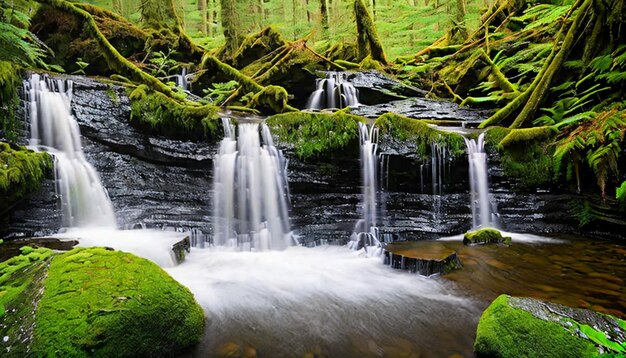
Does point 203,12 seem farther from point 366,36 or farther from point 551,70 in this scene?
point 551,70

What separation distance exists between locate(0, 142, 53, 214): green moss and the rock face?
43.8 inches

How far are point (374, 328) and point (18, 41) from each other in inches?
308

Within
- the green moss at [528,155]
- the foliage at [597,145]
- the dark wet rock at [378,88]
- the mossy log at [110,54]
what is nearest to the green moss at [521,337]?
the foliage at [597,145]

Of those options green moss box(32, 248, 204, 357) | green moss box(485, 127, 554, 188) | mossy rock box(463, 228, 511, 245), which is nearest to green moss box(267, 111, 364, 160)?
mossy rock box(463, 228, 511, 245)

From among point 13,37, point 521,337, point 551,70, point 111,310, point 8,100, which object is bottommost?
point 521,337

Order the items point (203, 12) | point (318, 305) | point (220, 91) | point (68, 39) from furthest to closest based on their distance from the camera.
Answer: point (203, 12)
point (220, 91)
point (68, 39)
point (318, 305)

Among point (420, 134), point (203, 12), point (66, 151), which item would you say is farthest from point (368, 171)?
point (203, 12)

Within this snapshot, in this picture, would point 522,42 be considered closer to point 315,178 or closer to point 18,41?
A: point 315,178

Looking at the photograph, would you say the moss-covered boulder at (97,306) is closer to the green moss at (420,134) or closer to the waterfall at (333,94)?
the green moss at (420,134)

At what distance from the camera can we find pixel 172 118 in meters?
7.86

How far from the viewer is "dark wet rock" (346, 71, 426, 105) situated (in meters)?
12.0

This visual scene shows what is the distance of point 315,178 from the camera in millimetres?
7957

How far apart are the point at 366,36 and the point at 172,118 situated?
9.72m

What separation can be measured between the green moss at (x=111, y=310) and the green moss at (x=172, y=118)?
15.5 ft
